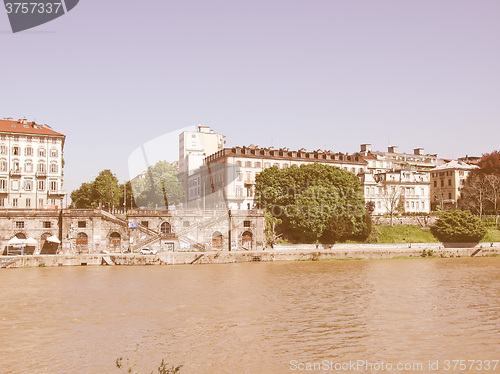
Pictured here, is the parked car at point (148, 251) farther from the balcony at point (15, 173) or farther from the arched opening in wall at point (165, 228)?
the balcony at point (15, 173)

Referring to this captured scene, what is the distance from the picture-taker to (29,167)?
243ft

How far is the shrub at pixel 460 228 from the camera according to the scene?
239 ft

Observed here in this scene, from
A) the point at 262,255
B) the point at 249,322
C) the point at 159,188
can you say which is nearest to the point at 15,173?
the point at 159,188

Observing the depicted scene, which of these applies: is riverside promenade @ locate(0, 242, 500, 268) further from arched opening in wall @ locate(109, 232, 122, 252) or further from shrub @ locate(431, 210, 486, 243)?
arched opening in wall @ locate(109, 232, 122, 252)

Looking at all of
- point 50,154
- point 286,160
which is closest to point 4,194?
point 50,154

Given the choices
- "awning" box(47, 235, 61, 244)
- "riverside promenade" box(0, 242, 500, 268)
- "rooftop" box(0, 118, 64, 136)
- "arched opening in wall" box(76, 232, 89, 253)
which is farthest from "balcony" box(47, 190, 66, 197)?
"riverside promenade" box(0, 242, 500, 268)

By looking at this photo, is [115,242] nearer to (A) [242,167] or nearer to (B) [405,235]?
(A) [242,167]

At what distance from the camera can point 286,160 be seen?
3812 inches

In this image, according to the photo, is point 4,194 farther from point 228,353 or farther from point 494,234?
point 494,234

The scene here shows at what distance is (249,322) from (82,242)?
133 ft

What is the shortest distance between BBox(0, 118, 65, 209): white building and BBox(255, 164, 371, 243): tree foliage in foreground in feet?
100

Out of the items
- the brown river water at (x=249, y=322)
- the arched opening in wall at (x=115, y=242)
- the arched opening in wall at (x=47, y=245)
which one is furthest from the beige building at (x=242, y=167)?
the brown river water at (x=249, y=322)

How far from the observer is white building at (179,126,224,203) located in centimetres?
11547

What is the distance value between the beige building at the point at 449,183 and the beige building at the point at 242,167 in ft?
→ 69.7
